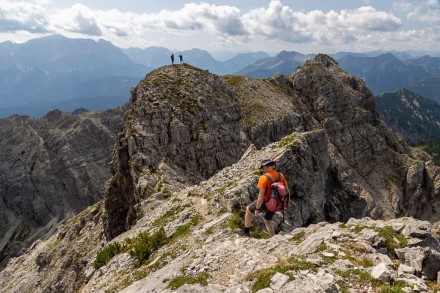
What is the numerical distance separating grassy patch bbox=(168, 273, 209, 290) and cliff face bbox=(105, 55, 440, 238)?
9.02 metres

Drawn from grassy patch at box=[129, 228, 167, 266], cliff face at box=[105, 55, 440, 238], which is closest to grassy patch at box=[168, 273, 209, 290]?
grassy patch at box=[129, 228, 167, 266]

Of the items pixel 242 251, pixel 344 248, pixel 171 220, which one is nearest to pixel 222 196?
pixel 171 220

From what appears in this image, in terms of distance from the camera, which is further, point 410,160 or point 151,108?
point 410,160

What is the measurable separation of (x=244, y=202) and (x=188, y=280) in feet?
32.3

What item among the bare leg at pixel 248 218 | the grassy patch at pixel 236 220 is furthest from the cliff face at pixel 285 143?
the bare leg at pixel 248 218

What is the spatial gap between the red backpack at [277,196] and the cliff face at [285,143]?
20.1 ft

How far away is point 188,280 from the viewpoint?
16891 millimetres

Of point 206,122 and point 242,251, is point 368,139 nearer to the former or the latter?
point 206,122

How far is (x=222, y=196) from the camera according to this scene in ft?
90.2

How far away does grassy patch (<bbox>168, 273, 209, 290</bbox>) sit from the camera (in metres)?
16.6

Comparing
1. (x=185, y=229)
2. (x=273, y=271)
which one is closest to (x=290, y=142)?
(x=185, y=229)

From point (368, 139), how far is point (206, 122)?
84.6 metres

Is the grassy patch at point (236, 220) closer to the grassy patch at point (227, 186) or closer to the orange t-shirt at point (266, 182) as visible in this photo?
the grassy patch at point (227, 186)

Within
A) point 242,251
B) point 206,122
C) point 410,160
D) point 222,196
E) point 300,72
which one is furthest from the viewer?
point 300,72
